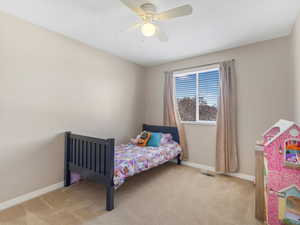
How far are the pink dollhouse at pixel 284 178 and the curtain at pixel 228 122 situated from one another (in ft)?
4.65

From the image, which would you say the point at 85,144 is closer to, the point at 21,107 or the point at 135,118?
the point at 21,107

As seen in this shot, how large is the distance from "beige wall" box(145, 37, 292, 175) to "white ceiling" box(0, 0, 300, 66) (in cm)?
20

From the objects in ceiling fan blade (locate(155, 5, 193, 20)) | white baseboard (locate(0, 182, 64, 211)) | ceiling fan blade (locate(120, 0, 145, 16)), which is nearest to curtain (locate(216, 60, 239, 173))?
ceiling fan blade (locate(155, 5, 193, 20))

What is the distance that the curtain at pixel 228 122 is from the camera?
297 cm

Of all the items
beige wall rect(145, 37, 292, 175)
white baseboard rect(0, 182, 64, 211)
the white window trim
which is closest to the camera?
white baseboard rect(0, 182, 64, 211)

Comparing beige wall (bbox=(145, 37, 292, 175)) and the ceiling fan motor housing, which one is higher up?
the ceiling fan motor housing

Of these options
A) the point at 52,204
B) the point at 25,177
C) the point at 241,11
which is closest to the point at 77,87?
the point at 25,177

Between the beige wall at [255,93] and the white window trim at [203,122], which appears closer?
the beige wall at [255,93]

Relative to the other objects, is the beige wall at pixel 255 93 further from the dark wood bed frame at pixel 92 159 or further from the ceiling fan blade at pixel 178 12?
the dark wood bed frame at pixel 92 159

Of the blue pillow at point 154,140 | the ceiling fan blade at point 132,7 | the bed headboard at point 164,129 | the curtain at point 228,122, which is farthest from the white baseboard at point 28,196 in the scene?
the curtain at point 228,122

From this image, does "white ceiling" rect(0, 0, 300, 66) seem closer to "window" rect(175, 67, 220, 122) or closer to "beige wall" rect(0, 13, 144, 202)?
"beige wall" rect(0, 13, 144, 202)

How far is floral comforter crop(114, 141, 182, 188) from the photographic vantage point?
219 centimetres

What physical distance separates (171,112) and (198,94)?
0.73 meters

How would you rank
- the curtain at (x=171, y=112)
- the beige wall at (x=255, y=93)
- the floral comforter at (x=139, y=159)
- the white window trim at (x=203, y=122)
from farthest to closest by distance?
the curtain at (x=171, y=112)
the white window trim at (x=203, y=122)
the beige wall at (x=255, y=93)
the floral comforter at (x=139, y=159)
